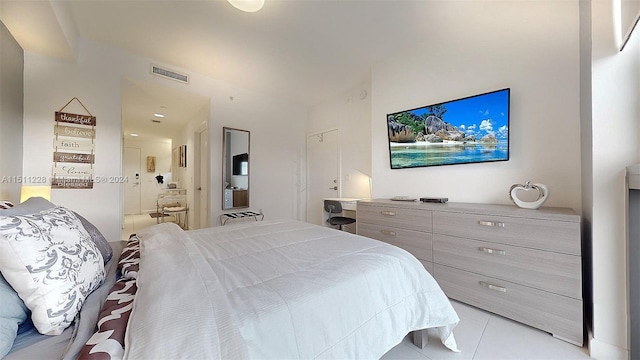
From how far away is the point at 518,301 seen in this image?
1652 mm

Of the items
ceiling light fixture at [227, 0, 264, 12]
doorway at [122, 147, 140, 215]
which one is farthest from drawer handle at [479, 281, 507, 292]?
doorway at [122, 147, 140, 215]

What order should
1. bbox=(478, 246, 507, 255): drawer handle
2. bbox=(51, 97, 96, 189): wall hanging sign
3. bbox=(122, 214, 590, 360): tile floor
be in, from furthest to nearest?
bbox=(51, 97, 96, 189): wall hanging sign < bbox=(478, 246, 507, 255): drawer handle < bbox=(122, 214, 590, 360): tile floor

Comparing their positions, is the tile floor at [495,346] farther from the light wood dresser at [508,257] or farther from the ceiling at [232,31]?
the ceiling at [232,31]

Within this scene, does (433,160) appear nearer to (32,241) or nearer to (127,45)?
(32,241)

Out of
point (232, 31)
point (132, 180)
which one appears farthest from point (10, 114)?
point (132, 180)

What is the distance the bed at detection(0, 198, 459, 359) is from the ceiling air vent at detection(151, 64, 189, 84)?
2.66 m

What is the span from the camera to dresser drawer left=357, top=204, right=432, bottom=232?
2166 millimetres

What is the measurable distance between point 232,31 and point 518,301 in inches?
144

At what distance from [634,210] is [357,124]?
9.92ft

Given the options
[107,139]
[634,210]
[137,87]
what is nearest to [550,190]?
[634,210]

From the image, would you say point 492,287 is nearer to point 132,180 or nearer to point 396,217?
point 396,217

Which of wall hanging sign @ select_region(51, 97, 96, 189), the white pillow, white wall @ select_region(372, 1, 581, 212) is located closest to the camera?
the white pillow

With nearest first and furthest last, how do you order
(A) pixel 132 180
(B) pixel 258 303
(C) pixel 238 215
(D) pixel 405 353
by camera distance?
(B) pixel 258 303
(D) pixel 405 353
(C) pixel 238 215
(A) pixel 132 180

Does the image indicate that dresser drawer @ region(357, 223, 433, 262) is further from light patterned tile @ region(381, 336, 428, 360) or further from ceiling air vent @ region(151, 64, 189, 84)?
ceiling air vent @ region(151, 64, 189, 84)
